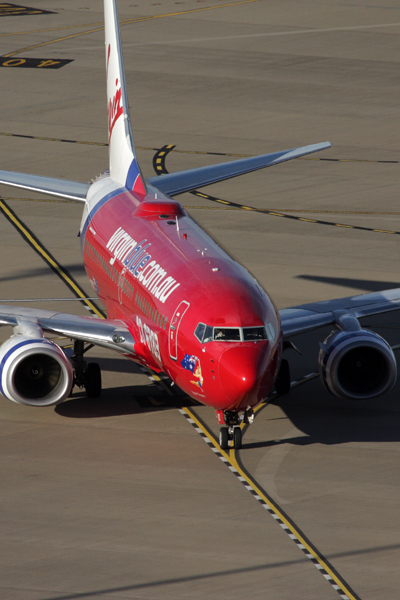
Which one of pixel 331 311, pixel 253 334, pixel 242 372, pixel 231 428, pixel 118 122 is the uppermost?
pixel 118 122

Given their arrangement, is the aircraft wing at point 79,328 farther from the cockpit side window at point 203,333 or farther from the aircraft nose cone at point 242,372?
the aircraft nose cone at point 242,372

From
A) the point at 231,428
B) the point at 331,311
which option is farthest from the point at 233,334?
the point at 331,311

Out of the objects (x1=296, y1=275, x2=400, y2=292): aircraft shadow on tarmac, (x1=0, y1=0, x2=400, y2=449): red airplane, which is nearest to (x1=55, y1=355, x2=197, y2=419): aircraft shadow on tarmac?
(x1=0, y1=0, x2=400, y2=449): red airplane

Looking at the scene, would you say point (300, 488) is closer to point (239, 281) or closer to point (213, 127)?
point (239, 281)

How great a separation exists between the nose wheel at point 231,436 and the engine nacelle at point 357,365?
3.47 metres

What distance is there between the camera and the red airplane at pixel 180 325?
24438 mm

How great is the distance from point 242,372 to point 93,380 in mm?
7147

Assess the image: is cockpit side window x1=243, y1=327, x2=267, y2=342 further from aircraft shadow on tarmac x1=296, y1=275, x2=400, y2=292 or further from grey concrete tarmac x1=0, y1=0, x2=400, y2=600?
aircraft shadow on tarmac x1=296, y1=275, x2=400, y2=292

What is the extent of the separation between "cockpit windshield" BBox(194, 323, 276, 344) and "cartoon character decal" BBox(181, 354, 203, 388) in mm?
560

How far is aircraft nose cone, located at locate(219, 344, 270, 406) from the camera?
2380 cm

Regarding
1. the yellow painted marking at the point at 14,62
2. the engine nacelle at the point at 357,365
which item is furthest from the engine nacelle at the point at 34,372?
the yellow painted marking at the point at 14,62

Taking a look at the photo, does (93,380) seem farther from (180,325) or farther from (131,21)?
(131,21)

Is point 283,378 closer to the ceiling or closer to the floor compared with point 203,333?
closer to the floor

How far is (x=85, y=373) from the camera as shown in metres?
29.8
